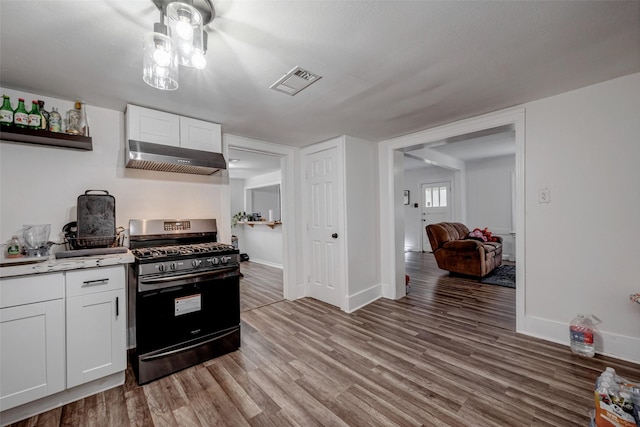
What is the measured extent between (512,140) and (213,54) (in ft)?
17.5

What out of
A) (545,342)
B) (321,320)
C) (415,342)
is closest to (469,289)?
(545,342)

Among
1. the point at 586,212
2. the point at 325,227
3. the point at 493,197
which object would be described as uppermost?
the point at 493,197

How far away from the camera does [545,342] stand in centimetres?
236

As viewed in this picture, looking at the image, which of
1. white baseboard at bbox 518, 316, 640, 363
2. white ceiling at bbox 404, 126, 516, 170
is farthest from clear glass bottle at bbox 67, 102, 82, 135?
white baseboard at bbox 518, 316, 640, 363

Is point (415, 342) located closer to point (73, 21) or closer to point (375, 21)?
point (375, 21)

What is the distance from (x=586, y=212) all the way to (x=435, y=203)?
5532 millimetres

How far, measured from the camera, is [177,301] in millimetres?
2047

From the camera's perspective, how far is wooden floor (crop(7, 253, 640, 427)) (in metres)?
1.57

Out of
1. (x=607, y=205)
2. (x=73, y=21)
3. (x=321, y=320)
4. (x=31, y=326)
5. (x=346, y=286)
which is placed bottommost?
(x=321, y=320)

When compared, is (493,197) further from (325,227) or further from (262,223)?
(262,223)

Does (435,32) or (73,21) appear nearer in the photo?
(73,21)

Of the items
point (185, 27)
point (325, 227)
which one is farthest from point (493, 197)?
point (185, 27)

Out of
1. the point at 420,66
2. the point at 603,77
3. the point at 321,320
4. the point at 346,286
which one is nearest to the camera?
the point at 420,66

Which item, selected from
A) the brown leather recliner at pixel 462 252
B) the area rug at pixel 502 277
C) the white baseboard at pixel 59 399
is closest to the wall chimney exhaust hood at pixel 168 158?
the white baseboard at pixel 59 399
